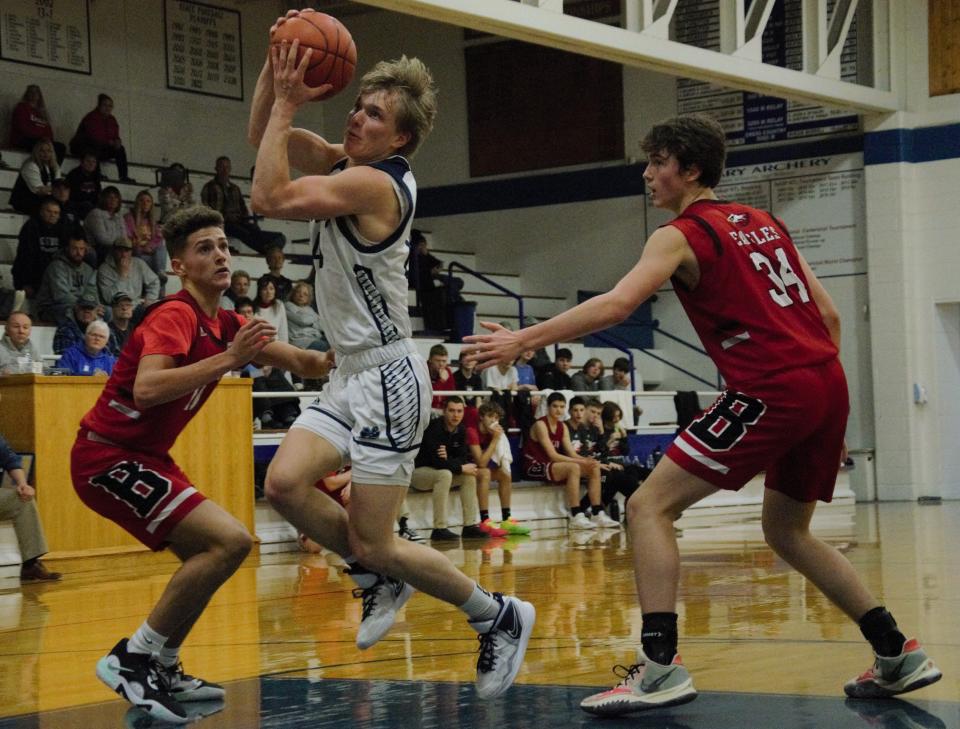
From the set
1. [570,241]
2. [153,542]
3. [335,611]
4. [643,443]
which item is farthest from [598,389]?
[153,542]

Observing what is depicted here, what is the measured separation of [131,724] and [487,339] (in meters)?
1.55

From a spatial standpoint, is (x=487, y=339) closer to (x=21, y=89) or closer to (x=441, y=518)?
(x=441, y=518)

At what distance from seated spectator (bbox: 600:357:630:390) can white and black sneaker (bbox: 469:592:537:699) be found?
1090 cm

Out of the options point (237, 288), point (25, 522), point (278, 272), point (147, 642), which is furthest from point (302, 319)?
point (147, 642)

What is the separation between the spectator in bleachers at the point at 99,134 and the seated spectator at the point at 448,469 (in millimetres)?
5732

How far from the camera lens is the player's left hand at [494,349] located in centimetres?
381

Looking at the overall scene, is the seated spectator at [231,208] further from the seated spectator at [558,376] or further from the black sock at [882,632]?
the black sock at [882,632]

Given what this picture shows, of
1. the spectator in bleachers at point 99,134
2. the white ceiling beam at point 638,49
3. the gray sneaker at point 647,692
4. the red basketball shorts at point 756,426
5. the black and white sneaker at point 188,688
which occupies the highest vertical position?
the white ceiling beam at point 638,49

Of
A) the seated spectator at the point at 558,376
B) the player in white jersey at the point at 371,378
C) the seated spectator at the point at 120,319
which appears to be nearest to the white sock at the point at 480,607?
the player in white jersey at the point at 371,378

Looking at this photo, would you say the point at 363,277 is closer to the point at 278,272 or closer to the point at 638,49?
the point at 638,49

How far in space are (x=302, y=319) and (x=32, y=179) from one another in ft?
10.3

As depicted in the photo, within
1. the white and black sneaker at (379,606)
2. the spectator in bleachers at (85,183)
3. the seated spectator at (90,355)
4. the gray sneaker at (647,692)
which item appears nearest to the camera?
the gray sneaker at (647,692)

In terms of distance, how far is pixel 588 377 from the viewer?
14992 millimetres

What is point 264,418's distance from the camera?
12.0 m
